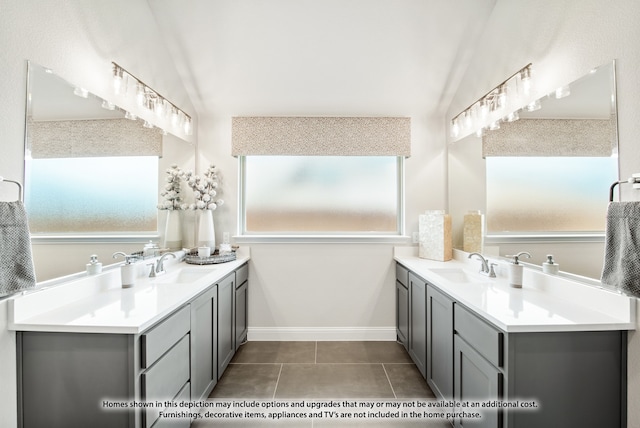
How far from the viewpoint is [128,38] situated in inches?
78.7

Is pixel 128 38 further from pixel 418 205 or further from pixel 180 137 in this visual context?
pixel 418 205

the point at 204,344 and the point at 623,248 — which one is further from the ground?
the point at 623,248

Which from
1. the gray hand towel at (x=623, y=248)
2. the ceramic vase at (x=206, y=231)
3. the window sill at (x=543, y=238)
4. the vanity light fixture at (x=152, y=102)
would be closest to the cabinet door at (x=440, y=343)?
the window sill at (x=543, y=238)

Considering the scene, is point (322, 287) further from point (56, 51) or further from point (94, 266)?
point (56, 51)

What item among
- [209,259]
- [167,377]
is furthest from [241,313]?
[167,377]

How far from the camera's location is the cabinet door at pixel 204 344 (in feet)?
Answer: 5.67

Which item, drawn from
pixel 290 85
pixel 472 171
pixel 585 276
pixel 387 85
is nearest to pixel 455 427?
pixel 585 276

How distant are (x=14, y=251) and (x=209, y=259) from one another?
1.36 m

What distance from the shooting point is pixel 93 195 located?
1.71 m

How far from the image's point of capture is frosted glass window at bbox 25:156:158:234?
4.65 ft

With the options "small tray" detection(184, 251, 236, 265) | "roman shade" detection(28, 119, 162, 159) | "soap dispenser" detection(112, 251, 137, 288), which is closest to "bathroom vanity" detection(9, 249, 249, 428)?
"soap dispenser" detection(112, 251, 137, 288)

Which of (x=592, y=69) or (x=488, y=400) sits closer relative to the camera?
(x=488, y=400)

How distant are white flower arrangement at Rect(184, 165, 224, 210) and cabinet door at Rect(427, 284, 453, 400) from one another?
78.5 inches

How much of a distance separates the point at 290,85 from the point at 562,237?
2.30m
